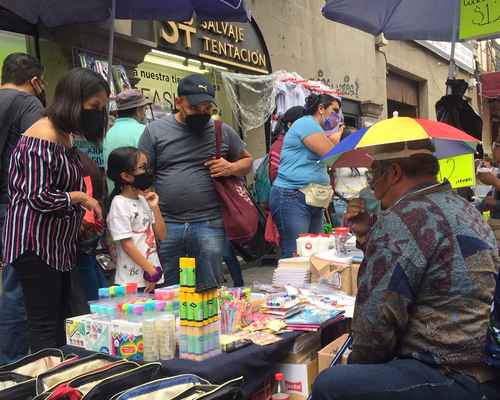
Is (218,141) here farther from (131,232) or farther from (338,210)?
(338,210)

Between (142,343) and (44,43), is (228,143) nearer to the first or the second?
(142,343)

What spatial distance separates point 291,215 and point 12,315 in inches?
95.3

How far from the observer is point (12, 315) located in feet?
10.5

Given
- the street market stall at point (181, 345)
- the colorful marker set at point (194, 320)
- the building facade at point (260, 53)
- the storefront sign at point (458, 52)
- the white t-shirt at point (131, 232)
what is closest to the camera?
the street market stall at point (181, 345)

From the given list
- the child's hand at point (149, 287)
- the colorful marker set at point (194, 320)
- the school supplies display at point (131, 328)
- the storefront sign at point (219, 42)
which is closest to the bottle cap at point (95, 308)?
the school supplies display at point (131, 328)

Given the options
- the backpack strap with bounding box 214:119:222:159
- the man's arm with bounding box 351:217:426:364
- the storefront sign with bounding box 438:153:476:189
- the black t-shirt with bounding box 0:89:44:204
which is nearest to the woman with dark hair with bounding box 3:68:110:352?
the black t-shirt with bounding box 0:89:44:204

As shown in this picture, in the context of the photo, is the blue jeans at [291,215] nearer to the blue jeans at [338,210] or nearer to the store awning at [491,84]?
the blue jeans at [338,210]

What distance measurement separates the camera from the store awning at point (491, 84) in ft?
27.5

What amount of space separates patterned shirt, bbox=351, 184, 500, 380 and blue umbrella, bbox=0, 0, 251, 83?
3.19 meters

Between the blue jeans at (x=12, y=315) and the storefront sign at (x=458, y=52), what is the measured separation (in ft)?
50.3

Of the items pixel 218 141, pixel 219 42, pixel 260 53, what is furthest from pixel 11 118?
pixel 260 53

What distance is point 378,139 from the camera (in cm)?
250

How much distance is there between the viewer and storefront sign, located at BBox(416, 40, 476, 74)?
1698 centimetres

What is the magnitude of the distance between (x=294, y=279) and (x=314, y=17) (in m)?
8.43
